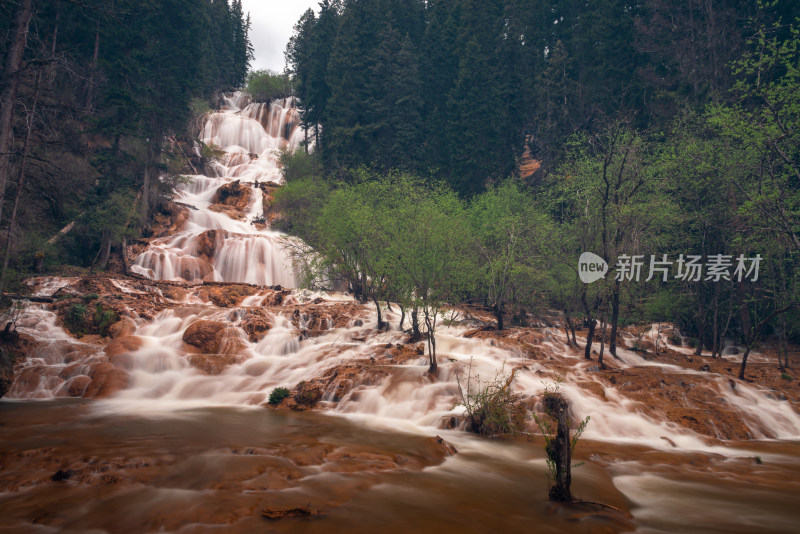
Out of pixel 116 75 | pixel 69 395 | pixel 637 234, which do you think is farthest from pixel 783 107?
pixel 116 75

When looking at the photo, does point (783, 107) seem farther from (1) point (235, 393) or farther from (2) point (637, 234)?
(1) point (235, 393)

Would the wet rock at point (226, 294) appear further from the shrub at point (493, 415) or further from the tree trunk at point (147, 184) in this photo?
the shrub at point (493, 415)

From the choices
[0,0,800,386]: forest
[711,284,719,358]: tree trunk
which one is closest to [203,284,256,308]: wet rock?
[0,0,800,386]: forest

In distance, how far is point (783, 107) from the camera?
1722cm

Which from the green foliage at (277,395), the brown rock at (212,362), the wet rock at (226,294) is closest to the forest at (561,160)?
the green foliage at (277,395)

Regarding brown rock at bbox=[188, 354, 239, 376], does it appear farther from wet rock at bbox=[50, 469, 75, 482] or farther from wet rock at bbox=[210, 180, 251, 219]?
wet rock at bbox=[210, 180, 251, 219]

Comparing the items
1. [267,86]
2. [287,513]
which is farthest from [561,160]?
[267,86]

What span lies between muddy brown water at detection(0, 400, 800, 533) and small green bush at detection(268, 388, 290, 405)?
10.7 ft

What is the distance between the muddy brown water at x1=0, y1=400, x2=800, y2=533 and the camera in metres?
6.97

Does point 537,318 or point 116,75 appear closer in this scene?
point 537,318

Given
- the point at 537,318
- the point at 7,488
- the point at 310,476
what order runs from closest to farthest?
the point at 7,488 → the point at 310,476 → the point at 537,318

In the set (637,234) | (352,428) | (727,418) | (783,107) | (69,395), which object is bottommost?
A: (69,395)

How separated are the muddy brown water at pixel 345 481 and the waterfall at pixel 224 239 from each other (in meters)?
20.9

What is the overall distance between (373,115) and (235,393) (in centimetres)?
3974
